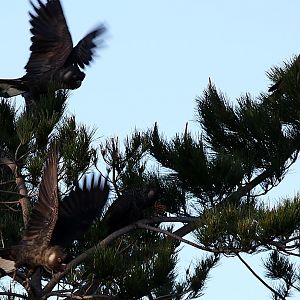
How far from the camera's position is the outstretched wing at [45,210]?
589cm

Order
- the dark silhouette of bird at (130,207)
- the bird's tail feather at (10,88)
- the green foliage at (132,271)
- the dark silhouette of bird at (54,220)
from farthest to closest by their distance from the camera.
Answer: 1. the bird's tail feather at (10,88)
2. the dark silhouette of bird at (130,207)
3. the dark silhouette of bird at (54,220)
4. the green foliage at (132,271)


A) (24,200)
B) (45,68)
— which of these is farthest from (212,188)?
(45,68)

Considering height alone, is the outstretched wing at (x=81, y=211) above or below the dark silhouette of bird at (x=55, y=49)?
below

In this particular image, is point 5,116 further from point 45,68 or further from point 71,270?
point 45,68

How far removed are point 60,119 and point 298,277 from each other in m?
2.06

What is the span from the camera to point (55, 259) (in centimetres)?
618

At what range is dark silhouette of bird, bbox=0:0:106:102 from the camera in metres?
7.81

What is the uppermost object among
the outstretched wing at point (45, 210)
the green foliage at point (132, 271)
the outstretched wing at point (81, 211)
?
the outstretched wing at point (81, 211)

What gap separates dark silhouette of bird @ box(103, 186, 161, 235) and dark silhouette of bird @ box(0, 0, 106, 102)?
1104 millimetres

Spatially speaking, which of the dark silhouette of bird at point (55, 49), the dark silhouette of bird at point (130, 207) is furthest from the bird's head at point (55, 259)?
the dark silhouette of bird at point (55, 49)

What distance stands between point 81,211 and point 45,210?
45cm

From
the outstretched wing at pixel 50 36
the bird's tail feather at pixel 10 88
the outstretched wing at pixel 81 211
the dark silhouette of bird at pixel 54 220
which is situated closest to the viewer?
the dark silhouette of bird at pixel 54 220

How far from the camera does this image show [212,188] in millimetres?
6875

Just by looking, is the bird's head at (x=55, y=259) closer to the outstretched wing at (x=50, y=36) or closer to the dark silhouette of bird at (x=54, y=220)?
the dark silhouette of bird at (x=54, y=220)
